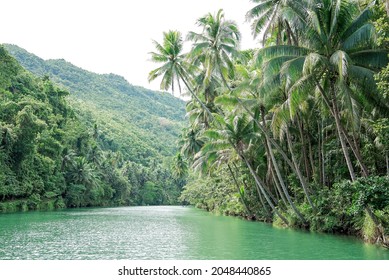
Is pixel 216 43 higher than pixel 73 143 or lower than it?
higher

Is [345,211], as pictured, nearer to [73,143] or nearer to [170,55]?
[170,55]

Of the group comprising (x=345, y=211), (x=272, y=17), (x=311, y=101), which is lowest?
(x=345, y=211)

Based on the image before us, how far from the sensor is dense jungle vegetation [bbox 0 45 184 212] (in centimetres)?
4400

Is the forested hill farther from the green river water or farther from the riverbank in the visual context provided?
the green river water

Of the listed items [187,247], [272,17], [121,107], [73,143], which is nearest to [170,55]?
[272,17]

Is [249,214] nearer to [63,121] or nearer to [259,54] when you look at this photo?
[259,54]

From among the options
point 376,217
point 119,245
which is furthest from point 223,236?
point 376,217

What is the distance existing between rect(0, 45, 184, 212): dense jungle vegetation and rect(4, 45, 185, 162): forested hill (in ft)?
1.22

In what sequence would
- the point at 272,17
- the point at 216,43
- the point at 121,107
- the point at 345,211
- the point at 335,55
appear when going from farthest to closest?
the point at 121,107
the point at 216,43
the point at 272,17
the point at 345,211
the point at 335,55

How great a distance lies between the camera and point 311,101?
1994cm

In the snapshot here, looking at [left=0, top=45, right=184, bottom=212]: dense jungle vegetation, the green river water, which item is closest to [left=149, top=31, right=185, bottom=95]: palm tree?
the green river water

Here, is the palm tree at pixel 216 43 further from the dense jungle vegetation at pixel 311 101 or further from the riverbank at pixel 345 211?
the riverbank at pixel 345 211

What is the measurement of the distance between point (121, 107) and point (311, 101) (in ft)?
406

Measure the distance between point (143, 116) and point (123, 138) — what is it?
3106 cm
